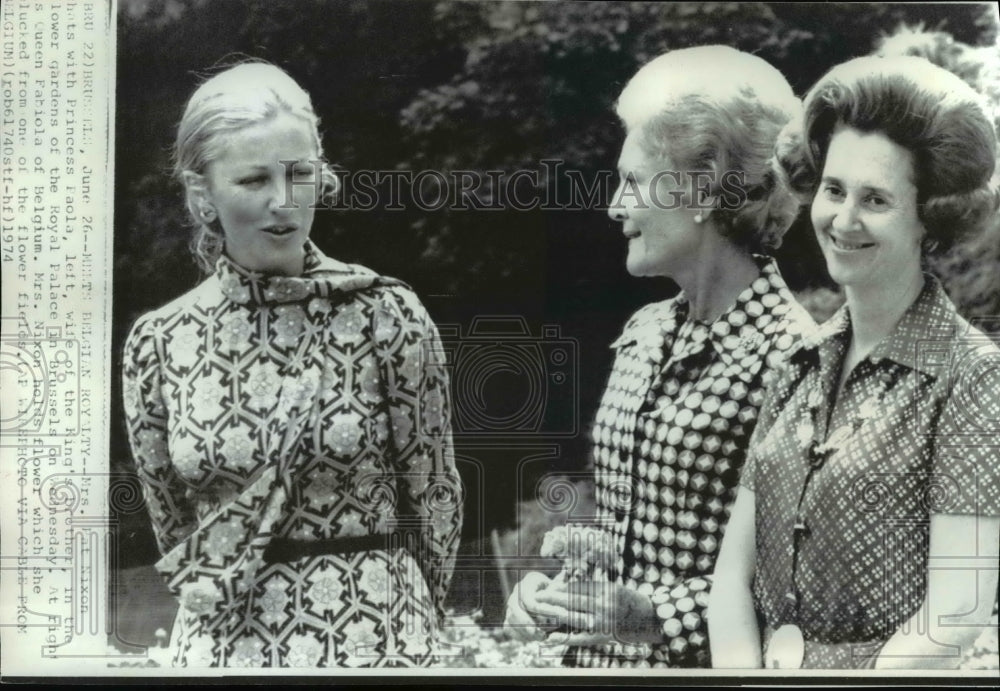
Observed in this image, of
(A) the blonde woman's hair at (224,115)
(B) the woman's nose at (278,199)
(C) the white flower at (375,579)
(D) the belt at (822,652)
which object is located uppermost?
(A) the blonde woman's hair at (224,115)

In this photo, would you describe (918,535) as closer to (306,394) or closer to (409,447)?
(409,447)

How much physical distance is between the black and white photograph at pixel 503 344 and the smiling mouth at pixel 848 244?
18mm

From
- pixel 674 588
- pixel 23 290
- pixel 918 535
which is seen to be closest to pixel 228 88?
pixel 23 290

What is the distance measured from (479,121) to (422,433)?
3.06 feet

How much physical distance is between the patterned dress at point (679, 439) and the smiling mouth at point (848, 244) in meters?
0.19

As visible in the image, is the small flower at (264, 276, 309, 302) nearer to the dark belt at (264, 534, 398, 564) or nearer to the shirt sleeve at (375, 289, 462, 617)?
the shirt sleeve at (375, 289, 462, 617)

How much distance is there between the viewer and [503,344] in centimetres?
334

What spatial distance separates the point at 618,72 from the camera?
3.37 metres

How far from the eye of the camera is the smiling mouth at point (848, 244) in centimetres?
330

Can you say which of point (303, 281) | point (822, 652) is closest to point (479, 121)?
point (303, 281)

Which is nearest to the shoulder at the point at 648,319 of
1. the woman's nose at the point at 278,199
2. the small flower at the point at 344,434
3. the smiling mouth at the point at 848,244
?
the smiling mouth at the point at 848,244

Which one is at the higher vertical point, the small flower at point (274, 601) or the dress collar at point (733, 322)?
the dress collar at point (733, 322)

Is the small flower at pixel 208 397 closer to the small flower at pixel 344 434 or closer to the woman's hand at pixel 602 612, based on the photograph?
the small flower at pixel 344 434

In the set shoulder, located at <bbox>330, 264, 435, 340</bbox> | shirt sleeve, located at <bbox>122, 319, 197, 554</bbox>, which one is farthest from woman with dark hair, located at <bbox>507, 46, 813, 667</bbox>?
shirt sleeve, located at <bbox>122, 319, 197, 554</bbox>
